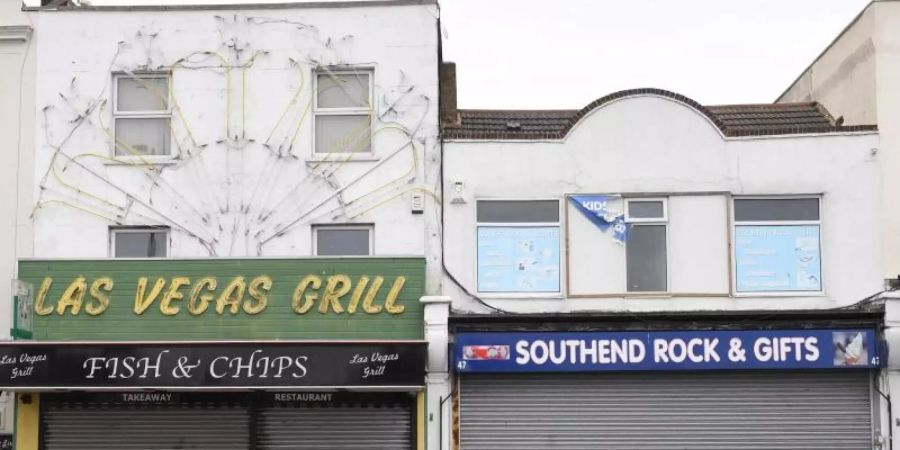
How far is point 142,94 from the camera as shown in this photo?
2167 cm

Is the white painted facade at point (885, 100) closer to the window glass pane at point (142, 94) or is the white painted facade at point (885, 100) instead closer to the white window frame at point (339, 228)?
the white window frame at point (339, 228)

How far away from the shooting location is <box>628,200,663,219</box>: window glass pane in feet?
68.5

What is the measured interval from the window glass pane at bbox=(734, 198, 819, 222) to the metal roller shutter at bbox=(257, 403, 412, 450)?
20.0 ft

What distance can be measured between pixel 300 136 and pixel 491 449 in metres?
5.79

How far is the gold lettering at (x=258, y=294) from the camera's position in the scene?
66.8 feet

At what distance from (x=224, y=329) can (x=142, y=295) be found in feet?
4.50

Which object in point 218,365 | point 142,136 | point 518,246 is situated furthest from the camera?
point 142,136

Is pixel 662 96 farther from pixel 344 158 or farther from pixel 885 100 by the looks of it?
pixel 344 158

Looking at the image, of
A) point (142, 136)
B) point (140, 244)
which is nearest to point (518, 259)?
point (140, 244)

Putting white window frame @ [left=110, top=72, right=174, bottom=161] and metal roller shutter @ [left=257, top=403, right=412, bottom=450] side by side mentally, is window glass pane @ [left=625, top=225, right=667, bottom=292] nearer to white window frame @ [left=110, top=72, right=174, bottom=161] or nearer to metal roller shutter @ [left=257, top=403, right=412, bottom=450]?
metal roller shutter @ [left=257, top=403, right=412, bottom=450]

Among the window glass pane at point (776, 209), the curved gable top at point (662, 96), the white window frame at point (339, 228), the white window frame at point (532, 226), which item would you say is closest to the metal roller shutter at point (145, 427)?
the white window frame at point (339, 228)

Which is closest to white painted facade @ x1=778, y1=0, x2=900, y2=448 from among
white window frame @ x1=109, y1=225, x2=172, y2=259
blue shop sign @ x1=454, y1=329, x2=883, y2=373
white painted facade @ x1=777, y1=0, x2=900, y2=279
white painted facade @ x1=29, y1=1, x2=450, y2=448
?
white painted facade @ x1=777, y1=0, x2=900, y2=279

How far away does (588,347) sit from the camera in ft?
65.6

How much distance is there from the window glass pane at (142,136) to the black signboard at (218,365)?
3484 millimetres
